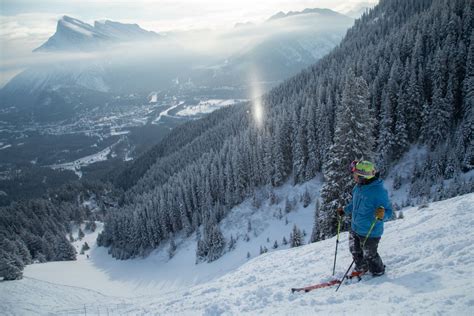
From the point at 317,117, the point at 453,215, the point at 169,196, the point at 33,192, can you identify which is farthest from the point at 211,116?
the point at 453,215

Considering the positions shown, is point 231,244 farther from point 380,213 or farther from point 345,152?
point 380,213

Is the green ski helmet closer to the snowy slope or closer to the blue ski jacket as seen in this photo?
the blue ski jacket

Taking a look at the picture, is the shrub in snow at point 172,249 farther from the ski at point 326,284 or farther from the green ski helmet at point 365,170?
the green ski helmet at point 365,170

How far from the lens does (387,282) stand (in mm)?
8328

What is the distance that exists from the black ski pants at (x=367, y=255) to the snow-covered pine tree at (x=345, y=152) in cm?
1811

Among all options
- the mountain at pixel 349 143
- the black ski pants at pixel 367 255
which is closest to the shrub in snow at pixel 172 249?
the mountain at pixel 349 143

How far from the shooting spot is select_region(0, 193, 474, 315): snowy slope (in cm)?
703

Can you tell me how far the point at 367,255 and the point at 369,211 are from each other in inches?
54.0

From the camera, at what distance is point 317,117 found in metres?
59.5

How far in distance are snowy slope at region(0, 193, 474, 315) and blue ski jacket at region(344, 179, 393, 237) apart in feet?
4.82

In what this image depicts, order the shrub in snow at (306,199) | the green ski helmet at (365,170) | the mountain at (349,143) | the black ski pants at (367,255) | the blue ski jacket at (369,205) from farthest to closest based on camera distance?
the shrub in snow at (306,199) → the mountain at (349,143) → the black ski pants at (367,255) → the blue ski jacket at (369,205) → the green ski helmet at (365,170)

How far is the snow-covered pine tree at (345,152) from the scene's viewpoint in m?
27.4

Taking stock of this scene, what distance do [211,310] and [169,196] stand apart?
2581 inches

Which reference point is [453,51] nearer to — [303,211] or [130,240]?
[303,211]
